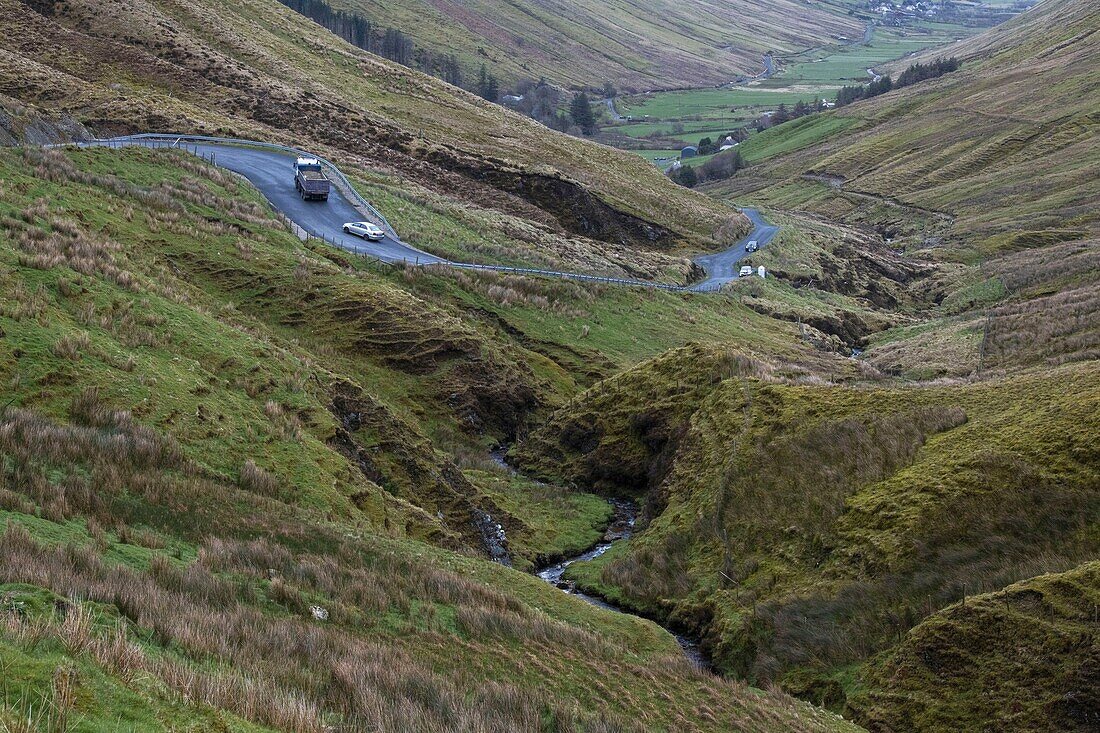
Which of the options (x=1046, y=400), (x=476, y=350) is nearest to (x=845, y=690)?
(x=1046, y=400)

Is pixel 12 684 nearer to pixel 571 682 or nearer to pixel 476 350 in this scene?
pixel 571 682

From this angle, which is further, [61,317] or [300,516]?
[61,317]

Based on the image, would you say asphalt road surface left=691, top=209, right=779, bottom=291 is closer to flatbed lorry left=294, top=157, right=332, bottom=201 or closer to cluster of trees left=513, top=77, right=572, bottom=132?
flatbed lorry left=294, top=157, right=332, bottom=201

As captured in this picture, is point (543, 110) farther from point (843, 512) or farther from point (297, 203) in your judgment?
point (843, 512)

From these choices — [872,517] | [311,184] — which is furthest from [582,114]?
[872,517]

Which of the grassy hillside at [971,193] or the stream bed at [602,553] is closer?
the stream bed at [602,553]

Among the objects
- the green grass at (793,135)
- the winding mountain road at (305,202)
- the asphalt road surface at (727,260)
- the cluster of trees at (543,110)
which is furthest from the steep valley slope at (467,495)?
the cluster of trees at (543,110)

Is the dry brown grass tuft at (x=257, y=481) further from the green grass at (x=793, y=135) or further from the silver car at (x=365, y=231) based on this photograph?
the green grass at (x=793, y=135)
